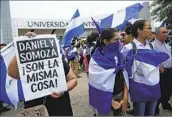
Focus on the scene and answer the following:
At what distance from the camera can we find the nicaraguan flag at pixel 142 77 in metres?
4.54

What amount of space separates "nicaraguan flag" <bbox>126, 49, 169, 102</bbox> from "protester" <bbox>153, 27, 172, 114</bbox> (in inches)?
65.1

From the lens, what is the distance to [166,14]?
602 inches

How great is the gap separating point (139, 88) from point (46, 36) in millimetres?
1555

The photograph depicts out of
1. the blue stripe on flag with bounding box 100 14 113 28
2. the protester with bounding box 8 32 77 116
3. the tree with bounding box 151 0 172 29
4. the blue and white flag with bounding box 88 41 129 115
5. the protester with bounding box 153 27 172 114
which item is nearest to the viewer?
the protester with bounding box 8 32 77 116

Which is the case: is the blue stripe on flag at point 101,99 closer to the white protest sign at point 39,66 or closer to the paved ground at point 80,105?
the white protest sign at point 39,66

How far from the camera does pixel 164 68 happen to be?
6676 mm

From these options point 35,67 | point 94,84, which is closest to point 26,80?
point 35,67

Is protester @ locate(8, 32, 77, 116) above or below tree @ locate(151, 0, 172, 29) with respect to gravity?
below

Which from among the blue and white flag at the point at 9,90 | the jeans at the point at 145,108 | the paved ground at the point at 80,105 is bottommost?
the paved ground at the point at 80,105

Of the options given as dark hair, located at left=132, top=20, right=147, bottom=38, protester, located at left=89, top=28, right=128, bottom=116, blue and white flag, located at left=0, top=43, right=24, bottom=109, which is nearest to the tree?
blue and white flag, located at left=0, top=43, right=24, bottom=109

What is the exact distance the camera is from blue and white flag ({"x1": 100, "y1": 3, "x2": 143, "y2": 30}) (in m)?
8.38

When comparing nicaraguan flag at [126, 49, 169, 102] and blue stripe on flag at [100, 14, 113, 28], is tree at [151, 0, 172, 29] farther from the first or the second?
nicaraguan flag at [126, 49, 169, 102]

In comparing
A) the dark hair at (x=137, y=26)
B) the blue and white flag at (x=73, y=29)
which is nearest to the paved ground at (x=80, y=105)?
the blue and white flag at (x=73, y=29)

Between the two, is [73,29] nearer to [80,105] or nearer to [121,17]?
[121,17]
